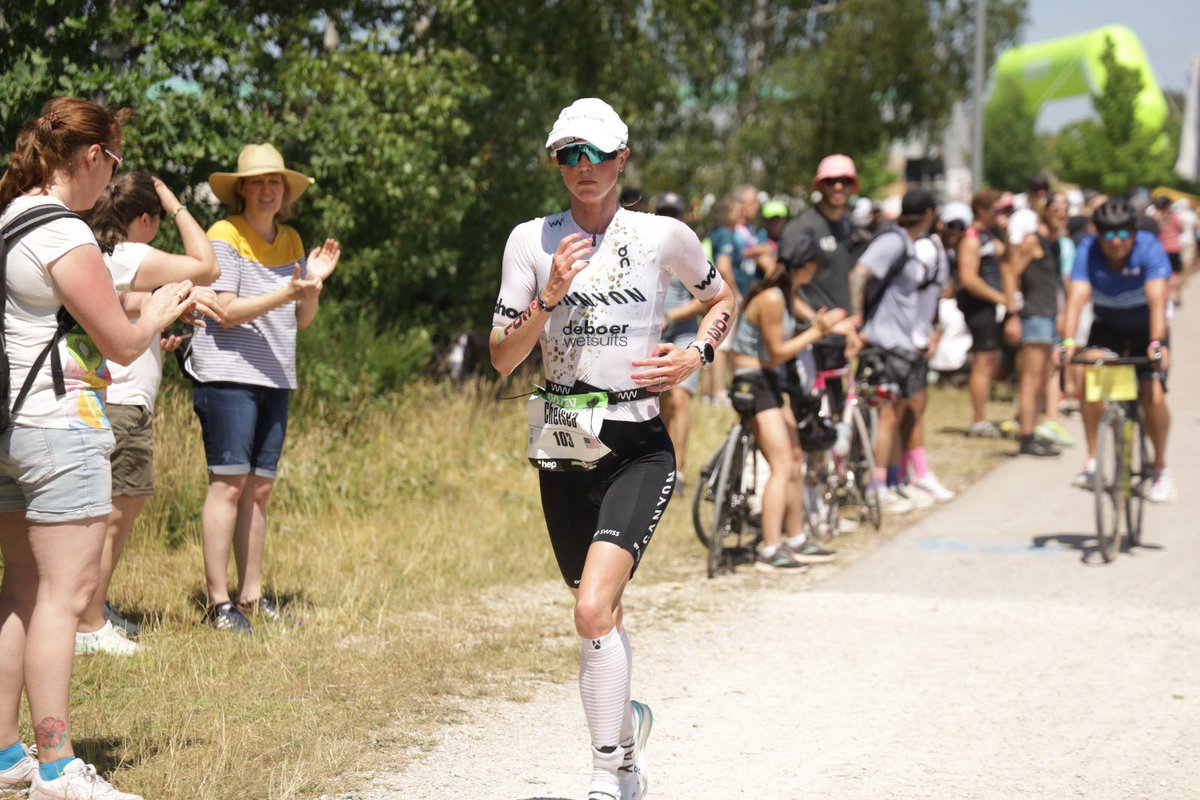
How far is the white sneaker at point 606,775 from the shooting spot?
4.02 metres

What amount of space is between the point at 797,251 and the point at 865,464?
2191 mm

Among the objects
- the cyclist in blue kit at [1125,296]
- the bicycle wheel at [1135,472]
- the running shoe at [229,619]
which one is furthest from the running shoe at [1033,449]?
the running shoe at [229,619]

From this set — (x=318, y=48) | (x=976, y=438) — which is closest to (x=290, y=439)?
(x=318, y=48)

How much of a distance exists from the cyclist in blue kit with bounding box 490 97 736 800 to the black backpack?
1278 millimetres

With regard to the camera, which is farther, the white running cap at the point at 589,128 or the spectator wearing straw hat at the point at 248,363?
the spectator wearing straw hat at the point at 248,363

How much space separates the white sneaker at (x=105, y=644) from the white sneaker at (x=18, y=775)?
1.48 meters

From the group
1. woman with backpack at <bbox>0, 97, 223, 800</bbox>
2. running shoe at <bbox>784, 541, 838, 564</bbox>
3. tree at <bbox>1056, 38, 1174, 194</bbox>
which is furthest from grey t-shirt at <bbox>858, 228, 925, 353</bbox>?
tree at <bbox>1056, 38, 1174, 194</bbox>

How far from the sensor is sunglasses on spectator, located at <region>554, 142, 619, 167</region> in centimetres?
413

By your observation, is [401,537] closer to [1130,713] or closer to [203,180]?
[203,180]

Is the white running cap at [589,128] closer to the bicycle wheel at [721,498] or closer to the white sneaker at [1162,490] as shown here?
the bicycle wheel at [721,498]

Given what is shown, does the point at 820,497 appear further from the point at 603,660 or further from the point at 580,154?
the point at 580,154

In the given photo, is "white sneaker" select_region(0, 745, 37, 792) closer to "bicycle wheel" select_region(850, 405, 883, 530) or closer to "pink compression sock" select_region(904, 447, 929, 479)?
"bicycle wheel" select_region(850, 405, 883, 530)

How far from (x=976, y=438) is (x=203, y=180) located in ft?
25.7

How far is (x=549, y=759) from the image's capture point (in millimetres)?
4898
